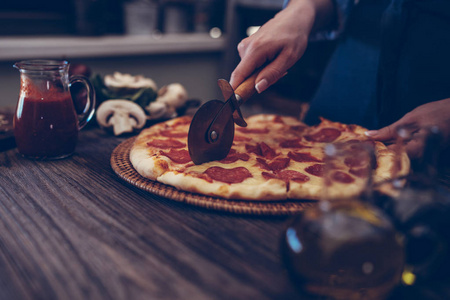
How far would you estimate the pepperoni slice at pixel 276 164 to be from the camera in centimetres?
101

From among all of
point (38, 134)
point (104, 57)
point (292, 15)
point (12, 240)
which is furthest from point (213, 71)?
point (12, 240)

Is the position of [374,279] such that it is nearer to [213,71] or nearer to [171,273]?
[171,273]

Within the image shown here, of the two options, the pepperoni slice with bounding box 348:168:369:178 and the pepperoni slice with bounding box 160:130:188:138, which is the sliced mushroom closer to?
the pepperoni slice with bounding box 160:130:188:138

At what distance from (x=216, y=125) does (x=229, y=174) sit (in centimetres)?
13

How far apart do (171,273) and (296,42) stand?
79cm

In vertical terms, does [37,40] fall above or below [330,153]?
below

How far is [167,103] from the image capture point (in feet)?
5.13

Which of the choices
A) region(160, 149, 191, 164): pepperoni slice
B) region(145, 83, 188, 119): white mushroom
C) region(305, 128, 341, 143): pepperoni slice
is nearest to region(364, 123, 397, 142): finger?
region(305, 128, 341, 143): pepperoni slice

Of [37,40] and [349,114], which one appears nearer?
[349,114]

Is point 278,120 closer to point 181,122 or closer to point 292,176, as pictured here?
point 181,122

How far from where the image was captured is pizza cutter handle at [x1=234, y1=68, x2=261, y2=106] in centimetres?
103

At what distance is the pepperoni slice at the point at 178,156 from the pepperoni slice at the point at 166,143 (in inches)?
1.9

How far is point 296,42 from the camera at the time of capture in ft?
3.79

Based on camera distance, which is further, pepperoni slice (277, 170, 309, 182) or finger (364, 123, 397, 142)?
finger (364, 123, 397, 142)
